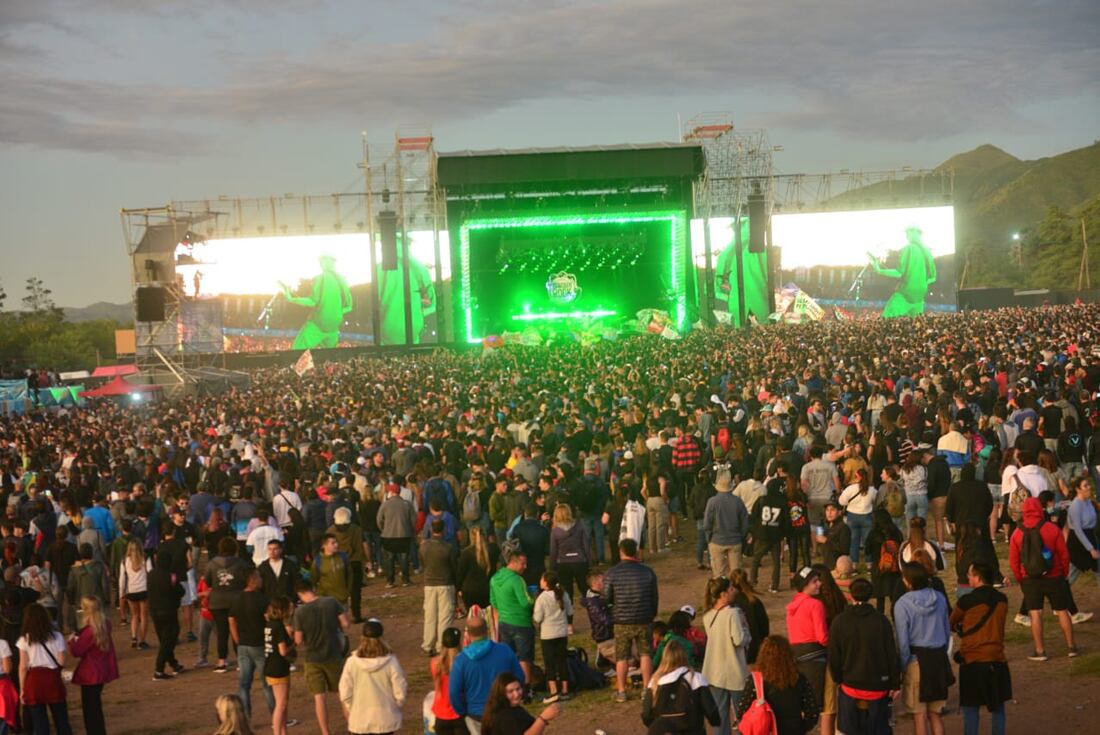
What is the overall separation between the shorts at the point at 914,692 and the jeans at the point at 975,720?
0.74 feet

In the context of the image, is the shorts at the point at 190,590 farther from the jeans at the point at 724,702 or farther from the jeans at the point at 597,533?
the jeans at the point at 724,702

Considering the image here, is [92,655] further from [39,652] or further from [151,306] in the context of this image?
[151,306]

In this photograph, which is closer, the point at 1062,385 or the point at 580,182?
the point at 1062,385

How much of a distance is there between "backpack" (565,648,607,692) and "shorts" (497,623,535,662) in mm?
318

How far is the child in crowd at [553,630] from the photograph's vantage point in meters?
8.84

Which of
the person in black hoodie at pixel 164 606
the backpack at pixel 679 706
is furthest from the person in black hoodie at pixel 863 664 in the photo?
the person in black hoodie at pixel 164 606

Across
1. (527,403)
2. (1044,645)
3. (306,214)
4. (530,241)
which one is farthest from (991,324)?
(306,214)

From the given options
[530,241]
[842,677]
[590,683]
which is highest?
[530,241]

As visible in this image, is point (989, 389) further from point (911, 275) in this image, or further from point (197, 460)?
point (911, 275)

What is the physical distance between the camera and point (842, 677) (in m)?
6.92

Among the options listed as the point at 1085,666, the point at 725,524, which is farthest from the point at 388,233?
the point at 1085,666

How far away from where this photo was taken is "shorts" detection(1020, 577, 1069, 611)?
881 centimetres

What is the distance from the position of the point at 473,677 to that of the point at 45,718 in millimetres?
3524

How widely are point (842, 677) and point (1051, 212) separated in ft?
310
